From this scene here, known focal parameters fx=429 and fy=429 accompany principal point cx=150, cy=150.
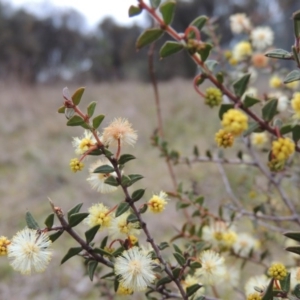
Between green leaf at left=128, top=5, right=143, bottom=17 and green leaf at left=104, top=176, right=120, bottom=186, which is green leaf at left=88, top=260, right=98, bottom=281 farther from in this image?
green leaf at left=128, top=5, right=143, bottom=17

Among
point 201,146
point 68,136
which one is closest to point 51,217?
point 201,146

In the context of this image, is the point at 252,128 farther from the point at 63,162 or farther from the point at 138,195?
the point at 63,162

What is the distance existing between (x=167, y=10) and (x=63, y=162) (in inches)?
150

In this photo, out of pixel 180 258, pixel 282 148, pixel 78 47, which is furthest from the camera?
pixel 78 47

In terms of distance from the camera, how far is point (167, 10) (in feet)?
1.21

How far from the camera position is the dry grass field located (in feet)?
7.44

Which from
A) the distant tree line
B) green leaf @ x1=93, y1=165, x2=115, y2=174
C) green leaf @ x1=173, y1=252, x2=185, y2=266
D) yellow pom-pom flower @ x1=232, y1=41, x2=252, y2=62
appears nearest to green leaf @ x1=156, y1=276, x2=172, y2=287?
green leaf @ x1=173, y1=252, x2=185, y2=266

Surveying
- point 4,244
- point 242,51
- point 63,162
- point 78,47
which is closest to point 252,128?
point 4,244

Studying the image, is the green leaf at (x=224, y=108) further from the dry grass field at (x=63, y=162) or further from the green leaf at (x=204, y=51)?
the dry grass field at (x=63, y=162)

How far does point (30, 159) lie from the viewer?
420cm

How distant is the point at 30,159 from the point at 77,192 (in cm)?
96

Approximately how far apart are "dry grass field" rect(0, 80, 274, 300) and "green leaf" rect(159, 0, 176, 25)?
90 centimetres

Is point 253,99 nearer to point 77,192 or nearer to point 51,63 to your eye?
point 77,192

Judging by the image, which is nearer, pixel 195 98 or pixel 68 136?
pixel 68 136
